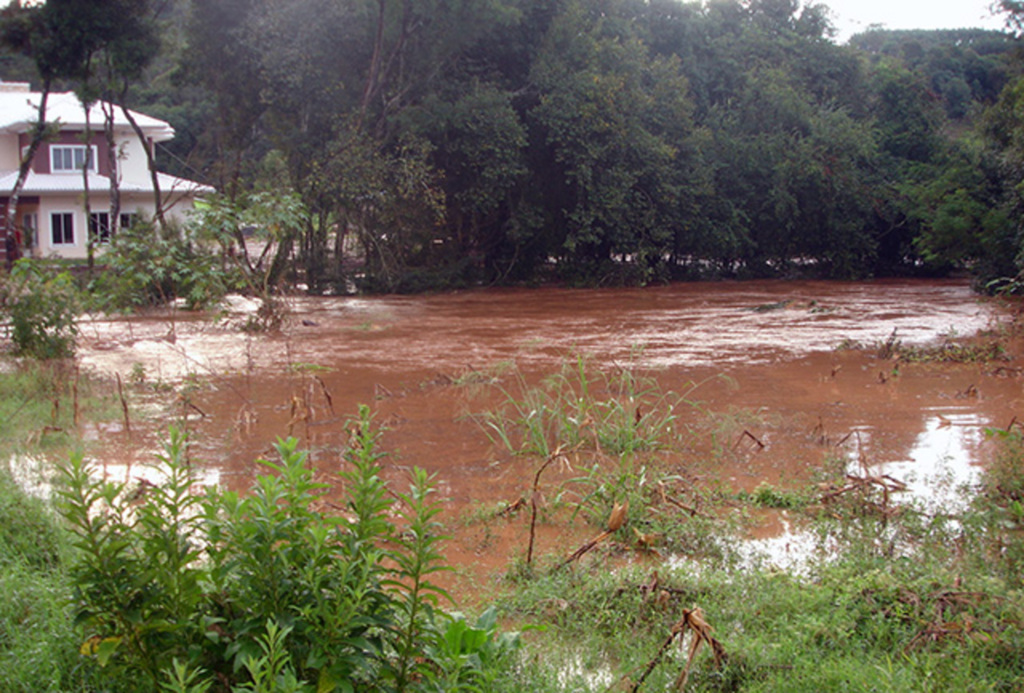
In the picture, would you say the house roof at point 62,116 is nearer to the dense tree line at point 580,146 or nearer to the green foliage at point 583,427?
the dense tree line at point 580,146

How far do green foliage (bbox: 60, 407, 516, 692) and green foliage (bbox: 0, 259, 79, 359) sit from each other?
814 cm

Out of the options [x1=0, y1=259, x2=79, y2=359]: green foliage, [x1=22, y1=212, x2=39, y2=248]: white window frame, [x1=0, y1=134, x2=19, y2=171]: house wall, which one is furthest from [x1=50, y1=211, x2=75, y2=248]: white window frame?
[x1=0, y1=259, x2=79, y2=359]: green foliage

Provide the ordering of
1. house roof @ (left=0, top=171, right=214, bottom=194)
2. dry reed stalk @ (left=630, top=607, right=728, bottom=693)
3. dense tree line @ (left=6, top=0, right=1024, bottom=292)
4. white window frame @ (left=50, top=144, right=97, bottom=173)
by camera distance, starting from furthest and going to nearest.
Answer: white window frame @ (left=50, top=144, right=97, bottom=173) → house roof @ (left=0, top=171, right=214, bottom=194) → dense tree line @ (left=6, top=0, right=1024, bottom=292) → dry reed stalk @ (left=630, top=607, right=728, bottom=693)

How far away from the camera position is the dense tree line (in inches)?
762

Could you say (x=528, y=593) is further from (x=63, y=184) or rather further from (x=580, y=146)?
(x=63, y=184)

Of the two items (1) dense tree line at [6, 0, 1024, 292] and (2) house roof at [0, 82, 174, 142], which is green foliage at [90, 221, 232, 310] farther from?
(2) house roof at [0, 82, 174, 142]

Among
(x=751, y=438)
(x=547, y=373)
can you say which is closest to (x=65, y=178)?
(x=547, y=373)

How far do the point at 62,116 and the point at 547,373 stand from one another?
23470mm

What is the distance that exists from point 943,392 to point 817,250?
50.2 ft

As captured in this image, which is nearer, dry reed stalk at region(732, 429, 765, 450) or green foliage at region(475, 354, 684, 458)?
green foliage at region(475, 354, 684, 458)

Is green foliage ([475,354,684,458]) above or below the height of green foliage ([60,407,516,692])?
below

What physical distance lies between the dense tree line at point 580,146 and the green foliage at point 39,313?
7178 mm

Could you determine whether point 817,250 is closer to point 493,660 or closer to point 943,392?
point 943,392

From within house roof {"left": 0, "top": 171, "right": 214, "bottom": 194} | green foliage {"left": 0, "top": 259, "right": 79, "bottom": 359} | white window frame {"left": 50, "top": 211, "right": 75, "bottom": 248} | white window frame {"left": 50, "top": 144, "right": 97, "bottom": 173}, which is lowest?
green foliage {"left": 0, "top": 259, "right": 79, "bottom": 359}
